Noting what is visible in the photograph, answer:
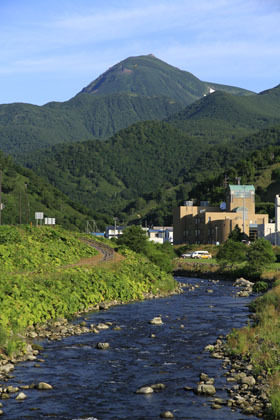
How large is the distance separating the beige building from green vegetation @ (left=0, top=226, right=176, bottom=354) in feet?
252

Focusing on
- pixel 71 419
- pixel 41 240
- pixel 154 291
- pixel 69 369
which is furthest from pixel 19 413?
pixel 41 240

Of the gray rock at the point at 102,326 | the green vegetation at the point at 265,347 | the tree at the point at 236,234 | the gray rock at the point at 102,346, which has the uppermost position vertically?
the tree at the point at 236,234

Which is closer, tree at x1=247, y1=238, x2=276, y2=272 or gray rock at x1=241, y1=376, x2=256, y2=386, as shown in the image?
gray rock at x1=241, y1=376, x2=256, y2=386

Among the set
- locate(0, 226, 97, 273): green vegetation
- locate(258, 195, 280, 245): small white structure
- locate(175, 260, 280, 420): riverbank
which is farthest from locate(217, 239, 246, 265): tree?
locate(175, 260, 280, 420): riverbank

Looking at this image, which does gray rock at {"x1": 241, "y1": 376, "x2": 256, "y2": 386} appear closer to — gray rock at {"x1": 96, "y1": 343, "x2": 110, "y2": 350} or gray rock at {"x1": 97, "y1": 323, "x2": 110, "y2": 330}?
gray rock at {"x1": 96, "y1": 343, "x2": 110, "y2": 350}

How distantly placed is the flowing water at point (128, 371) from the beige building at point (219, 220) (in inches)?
4664

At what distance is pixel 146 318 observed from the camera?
4972 centimetres

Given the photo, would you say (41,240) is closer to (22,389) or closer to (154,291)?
(154,291)

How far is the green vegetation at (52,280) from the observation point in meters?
41.9

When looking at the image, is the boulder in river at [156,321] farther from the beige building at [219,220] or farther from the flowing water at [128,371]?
the beige building at [219,220]

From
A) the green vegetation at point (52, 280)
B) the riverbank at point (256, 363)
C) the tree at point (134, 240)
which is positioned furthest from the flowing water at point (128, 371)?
the tree at point (134, 240)

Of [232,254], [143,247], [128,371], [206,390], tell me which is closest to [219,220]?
[143,247]

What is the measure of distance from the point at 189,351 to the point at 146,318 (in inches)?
541

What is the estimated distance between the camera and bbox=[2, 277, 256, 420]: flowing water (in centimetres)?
2492
